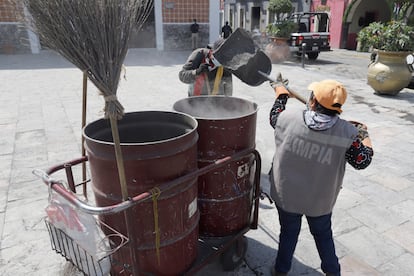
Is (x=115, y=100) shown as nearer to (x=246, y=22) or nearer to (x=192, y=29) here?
(x=192, y=29)

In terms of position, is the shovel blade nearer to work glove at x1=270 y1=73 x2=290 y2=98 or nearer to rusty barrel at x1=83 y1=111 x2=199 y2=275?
work glove at x1=270 y1=73 x2=290 y2=98

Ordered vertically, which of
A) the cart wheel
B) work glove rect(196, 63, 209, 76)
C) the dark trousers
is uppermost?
work glove rect(196, 63, 209, 76)

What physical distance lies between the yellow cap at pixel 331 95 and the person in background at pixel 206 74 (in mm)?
1308

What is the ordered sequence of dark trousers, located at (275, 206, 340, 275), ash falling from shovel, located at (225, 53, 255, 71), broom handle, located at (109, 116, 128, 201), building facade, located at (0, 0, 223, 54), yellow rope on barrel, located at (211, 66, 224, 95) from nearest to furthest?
1. broom handle, located at (109, 116, 128, 201)
2. dark trousers, located at (275, 206, 340, 275)
3. ash falling from shovel, located at (225, 53, 255, 71)
4. yellow rope on barrel, located at (211, 66, 224, 95)
5. building facade, located at (0, 0, 223, 54)

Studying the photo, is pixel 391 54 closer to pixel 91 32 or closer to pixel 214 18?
pixel 91 32

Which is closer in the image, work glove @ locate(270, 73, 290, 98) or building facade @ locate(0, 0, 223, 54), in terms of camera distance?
work glove @ locate(270, 73, 290, 98)

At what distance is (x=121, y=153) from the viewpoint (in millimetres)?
1625

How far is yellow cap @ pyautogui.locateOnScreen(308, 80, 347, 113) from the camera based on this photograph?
6.14ft

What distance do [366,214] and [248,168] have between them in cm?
163

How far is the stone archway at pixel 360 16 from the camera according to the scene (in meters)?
19.2

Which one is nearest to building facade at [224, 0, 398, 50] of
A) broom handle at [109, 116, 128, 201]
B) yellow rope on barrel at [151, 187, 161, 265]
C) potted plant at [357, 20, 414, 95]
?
potted plant at [357, 20, 414, 95]

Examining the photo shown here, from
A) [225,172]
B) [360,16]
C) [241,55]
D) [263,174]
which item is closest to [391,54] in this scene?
[263,174]

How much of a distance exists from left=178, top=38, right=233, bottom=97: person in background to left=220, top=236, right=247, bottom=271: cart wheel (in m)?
1.42

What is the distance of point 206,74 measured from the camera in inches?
125
